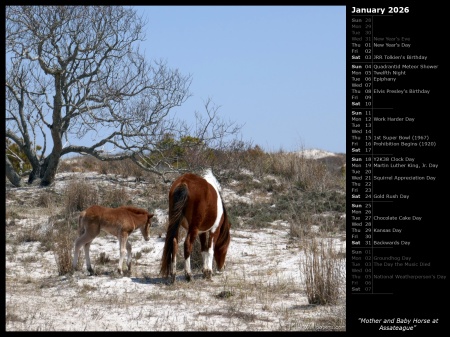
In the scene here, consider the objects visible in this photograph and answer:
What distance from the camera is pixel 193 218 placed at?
10.5m

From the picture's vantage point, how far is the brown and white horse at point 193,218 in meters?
10.3

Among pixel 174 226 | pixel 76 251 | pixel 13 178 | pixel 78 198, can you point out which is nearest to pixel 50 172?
pixel 13 178

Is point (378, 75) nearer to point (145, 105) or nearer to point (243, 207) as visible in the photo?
point (243, 207)

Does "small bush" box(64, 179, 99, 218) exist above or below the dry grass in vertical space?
above

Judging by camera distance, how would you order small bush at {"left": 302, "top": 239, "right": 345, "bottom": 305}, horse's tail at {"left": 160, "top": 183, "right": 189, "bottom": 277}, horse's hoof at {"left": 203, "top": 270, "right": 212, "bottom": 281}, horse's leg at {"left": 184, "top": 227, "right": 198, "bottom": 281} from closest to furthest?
small bush at {"left": 302, "top": 239, "right": 345, "bottom": 305}
horse's tail at {"left": 160, "top": 183, "right": 189, "bottom": 277}
horse's leg at {"left": 184, "top": 227, "right": 198, "bottom": 281}
horse's hoof at {"left": 203, "top": 270, "right": 212, "bottom": 281}

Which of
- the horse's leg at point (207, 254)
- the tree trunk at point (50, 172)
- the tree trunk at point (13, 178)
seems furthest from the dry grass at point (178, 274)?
the tree trunk at point (50, 172)

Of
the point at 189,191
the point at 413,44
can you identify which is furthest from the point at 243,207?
the point at 413,44

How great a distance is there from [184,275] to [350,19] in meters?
4.92

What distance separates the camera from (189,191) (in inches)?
411

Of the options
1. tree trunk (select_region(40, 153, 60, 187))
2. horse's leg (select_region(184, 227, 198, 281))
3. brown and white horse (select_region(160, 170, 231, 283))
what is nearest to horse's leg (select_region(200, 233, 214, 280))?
brown and white horse (select_region(160, 170, 231, 283))

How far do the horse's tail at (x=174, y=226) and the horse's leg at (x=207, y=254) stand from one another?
69 centimetres

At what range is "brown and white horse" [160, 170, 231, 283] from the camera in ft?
33.8

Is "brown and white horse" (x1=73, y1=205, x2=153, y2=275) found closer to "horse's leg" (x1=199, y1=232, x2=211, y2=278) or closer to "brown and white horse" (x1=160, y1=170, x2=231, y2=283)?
"brown and white horse" (x1=160, y1=170, x2=231, y2=283)

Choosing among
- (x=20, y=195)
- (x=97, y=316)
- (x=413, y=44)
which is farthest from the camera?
(x=20, y=195)
